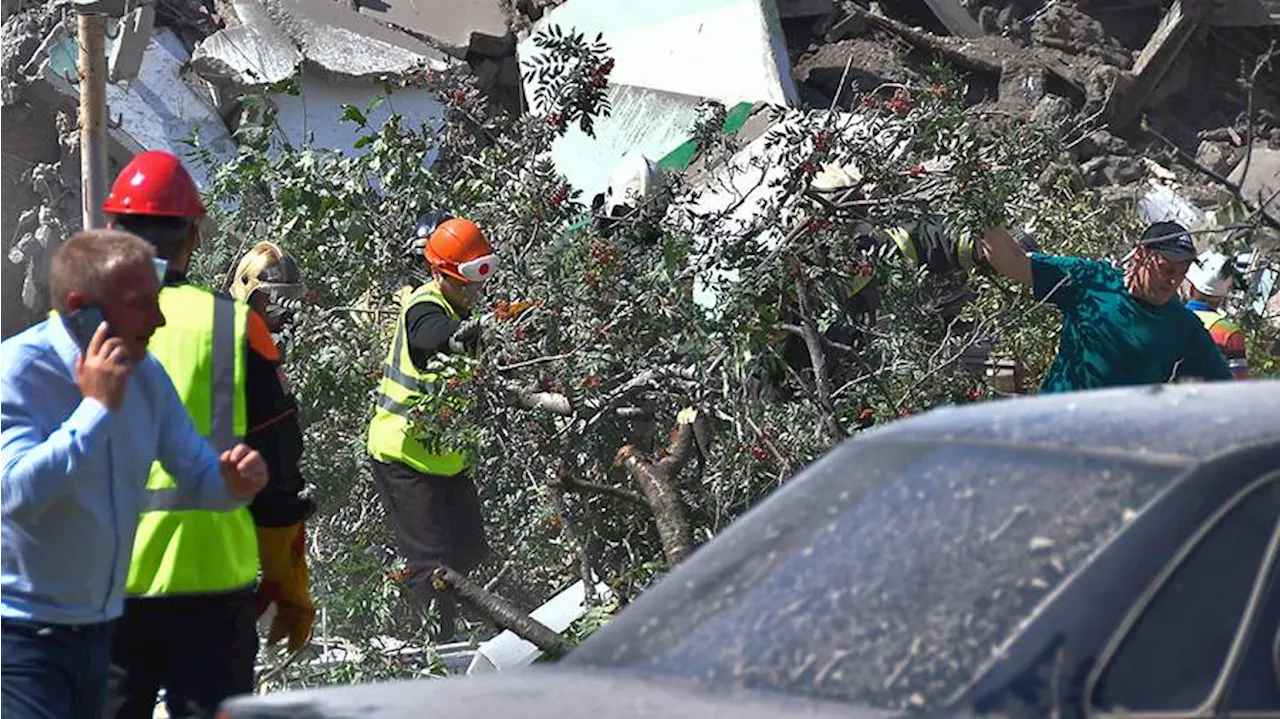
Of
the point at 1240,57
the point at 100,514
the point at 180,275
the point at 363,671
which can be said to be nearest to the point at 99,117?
the point at 363,671

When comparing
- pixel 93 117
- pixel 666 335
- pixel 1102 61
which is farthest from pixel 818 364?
pixel 1102 61

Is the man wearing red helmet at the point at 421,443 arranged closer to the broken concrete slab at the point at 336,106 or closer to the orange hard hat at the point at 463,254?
the orange hard hat at the point at 463,254

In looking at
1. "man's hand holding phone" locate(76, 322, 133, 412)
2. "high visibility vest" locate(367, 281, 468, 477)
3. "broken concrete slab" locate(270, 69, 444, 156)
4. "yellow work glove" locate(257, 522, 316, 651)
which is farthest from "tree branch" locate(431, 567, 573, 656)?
"broken concrete slab" locate(270, 69, 444, 156)

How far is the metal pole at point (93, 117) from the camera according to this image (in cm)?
683

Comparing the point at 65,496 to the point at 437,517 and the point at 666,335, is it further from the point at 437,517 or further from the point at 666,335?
the point at 437,517

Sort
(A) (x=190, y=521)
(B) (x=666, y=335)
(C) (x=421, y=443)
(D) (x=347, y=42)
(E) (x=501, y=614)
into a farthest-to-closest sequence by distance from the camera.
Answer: (D) (x=347, y=42), (C) (x=421, y=443), (B) (x=666, y=335), (E) (x=501, y=614), (A) (x=190, y=521)

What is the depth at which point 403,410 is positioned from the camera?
692cm

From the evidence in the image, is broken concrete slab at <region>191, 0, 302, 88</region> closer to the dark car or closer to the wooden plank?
the wooden plank

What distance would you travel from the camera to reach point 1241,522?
104 inches

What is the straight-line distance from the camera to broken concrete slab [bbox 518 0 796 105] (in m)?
11.1

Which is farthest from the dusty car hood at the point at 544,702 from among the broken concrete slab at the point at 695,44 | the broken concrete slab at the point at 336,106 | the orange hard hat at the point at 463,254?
the broken concrete slab at the point at 336,106

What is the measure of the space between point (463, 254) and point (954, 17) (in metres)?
6.34

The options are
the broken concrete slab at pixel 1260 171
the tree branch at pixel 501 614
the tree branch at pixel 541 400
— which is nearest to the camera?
the tree branch at pixel 501 614

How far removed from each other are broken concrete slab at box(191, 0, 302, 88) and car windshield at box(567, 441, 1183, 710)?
9145 mm
